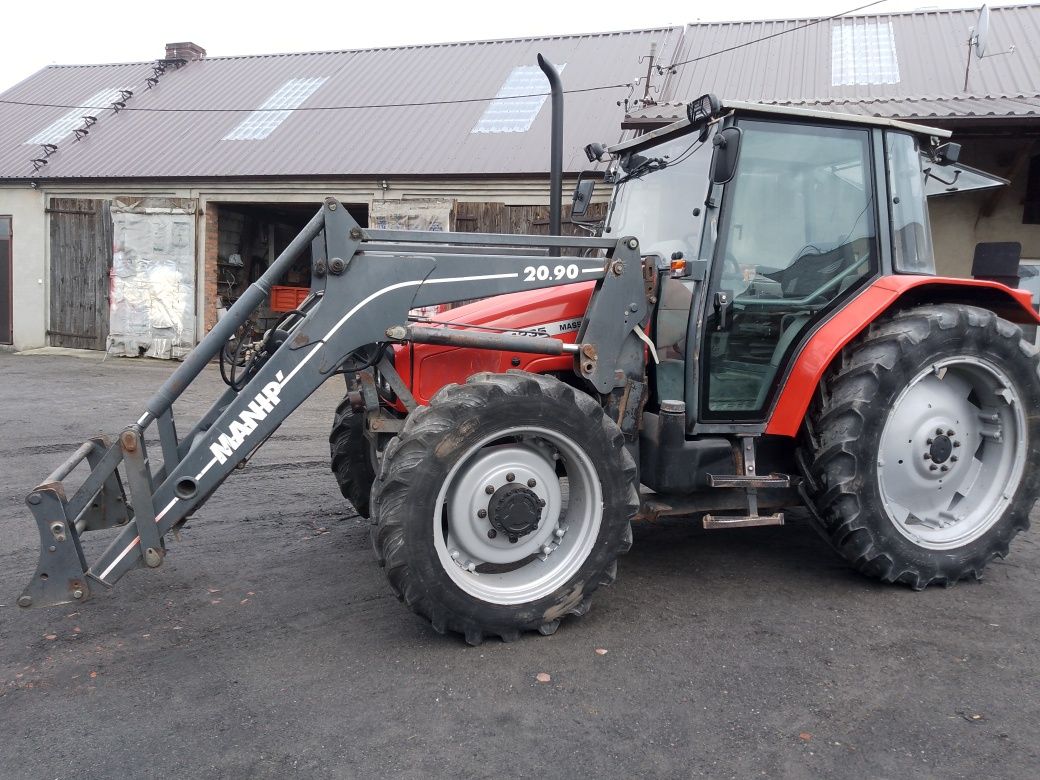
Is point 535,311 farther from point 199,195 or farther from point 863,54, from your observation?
point 199,195

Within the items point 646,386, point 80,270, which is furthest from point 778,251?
point 80,270

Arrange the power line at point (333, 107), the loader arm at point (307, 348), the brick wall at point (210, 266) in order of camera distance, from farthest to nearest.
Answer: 1. the brick wall at point (210, 266)
2. the power line at point (333, 107)
3. the loader arm at point (307, 348)

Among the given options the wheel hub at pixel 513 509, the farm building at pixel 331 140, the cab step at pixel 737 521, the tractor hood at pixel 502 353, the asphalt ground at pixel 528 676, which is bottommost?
the asphalt ground at pixel 528 676

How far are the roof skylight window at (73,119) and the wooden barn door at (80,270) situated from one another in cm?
236

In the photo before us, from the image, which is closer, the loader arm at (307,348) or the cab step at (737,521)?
the loader arm at (307,348)

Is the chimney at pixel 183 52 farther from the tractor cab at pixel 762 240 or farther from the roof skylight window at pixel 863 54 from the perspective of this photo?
the tractor cab at pixel 762 240

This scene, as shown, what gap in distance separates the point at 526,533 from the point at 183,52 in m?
19.5

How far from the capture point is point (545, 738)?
8.67ft

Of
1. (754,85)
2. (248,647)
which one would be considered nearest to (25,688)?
(248,647)

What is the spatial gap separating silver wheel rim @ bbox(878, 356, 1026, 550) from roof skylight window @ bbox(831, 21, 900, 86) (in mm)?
9756

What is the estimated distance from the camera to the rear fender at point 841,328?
3.78 m

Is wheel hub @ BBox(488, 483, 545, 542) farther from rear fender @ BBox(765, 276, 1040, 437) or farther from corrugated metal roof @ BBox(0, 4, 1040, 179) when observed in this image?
corrugated metal roof @ BBox(0, 4, 1040, 179)

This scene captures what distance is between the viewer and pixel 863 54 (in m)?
13.2

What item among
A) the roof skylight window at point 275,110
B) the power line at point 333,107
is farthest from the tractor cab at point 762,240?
the roof skylight window at point 275,110
